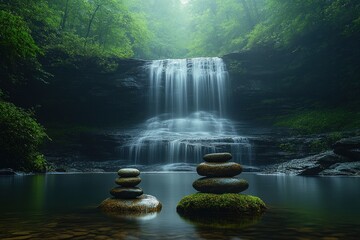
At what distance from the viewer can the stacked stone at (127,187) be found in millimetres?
7422

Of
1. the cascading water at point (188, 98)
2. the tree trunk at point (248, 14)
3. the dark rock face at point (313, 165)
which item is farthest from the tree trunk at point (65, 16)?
the dark rock face at point (313, 165)

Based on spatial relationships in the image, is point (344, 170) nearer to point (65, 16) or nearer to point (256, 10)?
point (256, 10)

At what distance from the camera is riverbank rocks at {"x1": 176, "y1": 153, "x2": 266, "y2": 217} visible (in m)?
6.52

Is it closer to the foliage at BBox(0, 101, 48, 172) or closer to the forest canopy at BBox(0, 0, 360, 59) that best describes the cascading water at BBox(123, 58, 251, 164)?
the forest canopy at BBox(0, 0, 360, 59)

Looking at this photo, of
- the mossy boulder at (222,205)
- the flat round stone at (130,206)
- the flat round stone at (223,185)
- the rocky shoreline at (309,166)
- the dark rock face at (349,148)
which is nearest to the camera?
the mossy boulder at (222,205)

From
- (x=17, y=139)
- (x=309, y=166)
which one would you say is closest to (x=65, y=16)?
(x=17, y=139)

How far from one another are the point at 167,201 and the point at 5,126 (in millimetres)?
12253

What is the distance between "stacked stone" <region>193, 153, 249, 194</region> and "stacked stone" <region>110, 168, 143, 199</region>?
4.30 ft

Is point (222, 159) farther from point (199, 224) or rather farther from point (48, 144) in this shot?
point (48, 144)

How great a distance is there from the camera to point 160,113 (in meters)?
34.3

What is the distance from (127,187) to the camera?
25.1 feet

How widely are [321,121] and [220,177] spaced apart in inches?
904

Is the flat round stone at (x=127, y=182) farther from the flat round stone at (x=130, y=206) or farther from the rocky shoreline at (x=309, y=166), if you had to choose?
the rocky shoreline at (x=309, y=166)

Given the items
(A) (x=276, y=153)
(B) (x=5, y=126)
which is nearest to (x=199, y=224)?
(B) (x=5, y=126)
